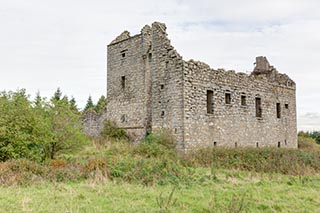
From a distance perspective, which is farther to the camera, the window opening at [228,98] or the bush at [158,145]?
the window opening at [228,98]

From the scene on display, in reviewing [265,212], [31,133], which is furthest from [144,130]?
[265,212]

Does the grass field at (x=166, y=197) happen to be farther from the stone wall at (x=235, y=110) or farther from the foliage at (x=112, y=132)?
the foliage at (x=112, y=132)

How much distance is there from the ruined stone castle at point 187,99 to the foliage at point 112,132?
17.0 inches

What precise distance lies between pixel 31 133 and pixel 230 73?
12.4 meters

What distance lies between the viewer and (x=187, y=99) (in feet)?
59.6

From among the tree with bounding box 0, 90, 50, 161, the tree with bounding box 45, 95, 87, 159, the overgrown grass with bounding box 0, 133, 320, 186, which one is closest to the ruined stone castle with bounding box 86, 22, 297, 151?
the overgrown grass with bounding box 0, 133, 320, 186

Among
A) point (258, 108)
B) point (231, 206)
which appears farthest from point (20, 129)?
point (258, 108)

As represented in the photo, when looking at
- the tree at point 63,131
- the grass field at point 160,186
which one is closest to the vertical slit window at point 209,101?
the grass field at point 160,186

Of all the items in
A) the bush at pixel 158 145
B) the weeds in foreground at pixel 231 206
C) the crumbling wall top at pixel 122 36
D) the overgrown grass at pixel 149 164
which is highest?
the crumbling wall top at pixel 122 36

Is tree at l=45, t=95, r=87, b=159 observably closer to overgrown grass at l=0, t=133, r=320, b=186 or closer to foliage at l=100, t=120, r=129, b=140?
overgrown grass at l=0, t=133, r=320, b=186

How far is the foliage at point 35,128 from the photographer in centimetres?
1330

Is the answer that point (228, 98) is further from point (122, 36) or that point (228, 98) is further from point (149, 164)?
point (149, 164)

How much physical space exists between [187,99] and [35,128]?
793 cm

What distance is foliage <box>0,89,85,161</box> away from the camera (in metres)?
13.3
